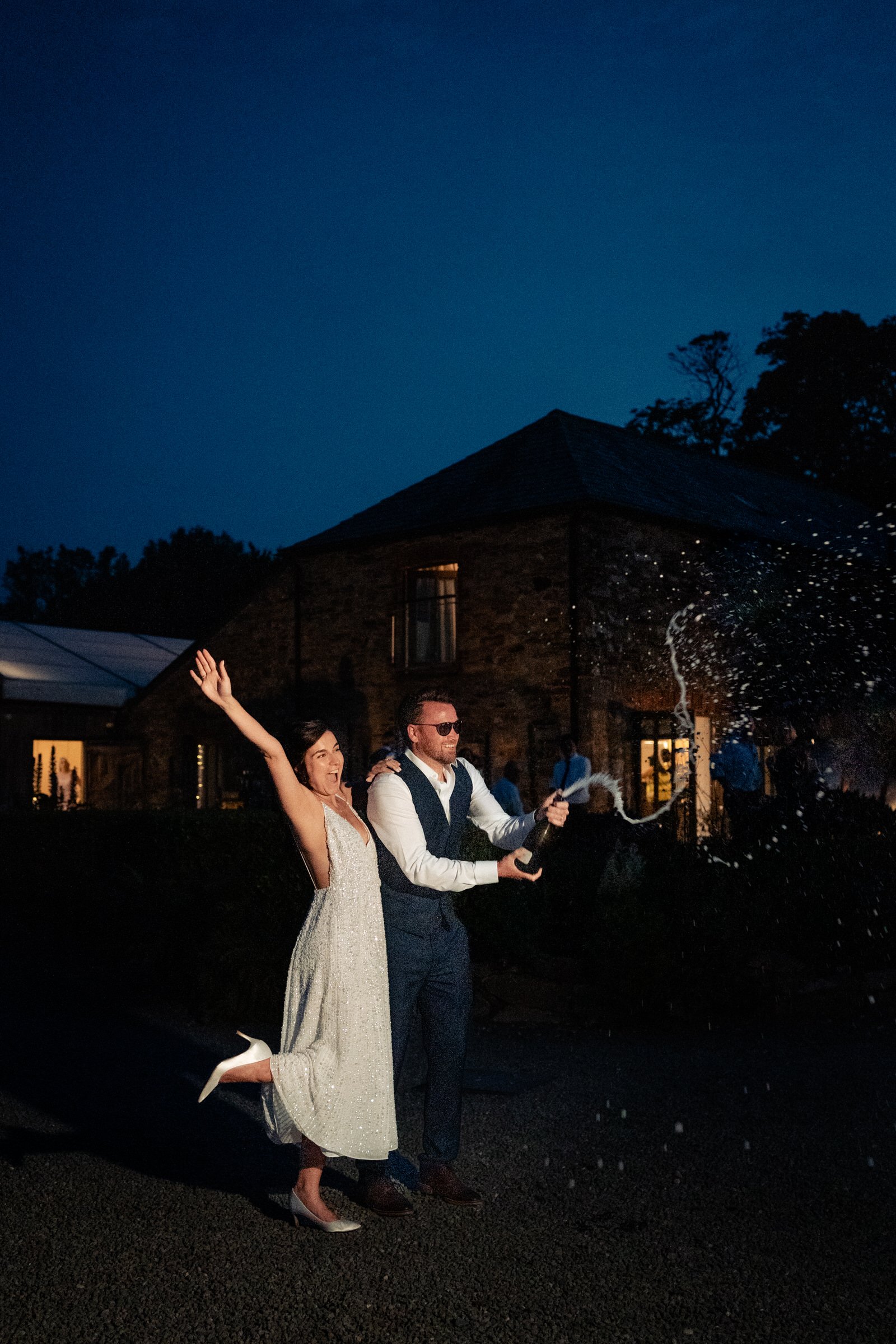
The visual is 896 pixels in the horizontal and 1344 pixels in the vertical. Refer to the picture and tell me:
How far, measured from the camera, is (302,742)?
4906mm

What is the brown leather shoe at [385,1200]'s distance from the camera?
15.7 feet

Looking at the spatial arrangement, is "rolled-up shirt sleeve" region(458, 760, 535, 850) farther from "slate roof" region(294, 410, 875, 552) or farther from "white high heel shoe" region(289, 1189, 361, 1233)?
"slate roof" region(294, 410, 875, 552)

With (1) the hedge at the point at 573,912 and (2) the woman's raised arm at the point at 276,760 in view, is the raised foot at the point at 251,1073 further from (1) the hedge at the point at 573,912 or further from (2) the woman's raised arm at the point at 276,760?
(1) the hedge at the point at 573,912

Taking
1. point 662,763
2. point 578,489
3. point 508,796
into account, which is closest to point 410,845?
point 508,796

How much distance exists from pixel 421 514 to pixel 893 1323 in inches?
681

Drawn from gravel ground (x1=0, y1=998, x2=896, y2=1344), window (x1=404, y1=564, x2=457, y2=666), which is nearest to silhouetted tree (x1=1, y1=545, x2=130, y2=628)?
window (x1=404, y1=564, x2=457, y2=666)

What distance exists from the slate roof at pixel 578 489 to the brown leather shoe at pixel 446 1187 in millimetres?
13489

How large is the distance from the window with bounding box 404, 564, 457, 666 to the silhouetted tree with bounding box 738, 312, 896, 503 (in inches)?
918

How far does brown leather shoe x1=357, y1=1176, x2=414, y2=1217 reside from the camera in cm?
480

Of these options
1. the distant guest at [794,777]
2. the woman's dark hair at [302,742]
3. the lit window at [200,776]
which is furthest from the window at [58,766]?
the woman's dark hair at [302,742]

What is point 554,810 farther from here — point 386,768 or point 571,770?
point 571,770

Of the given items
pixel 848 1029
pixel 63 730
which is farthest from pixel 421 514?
pixel 848 1029

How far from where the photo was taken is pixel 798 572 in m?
20.5

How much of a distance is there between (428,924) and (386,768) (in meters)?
0.64
